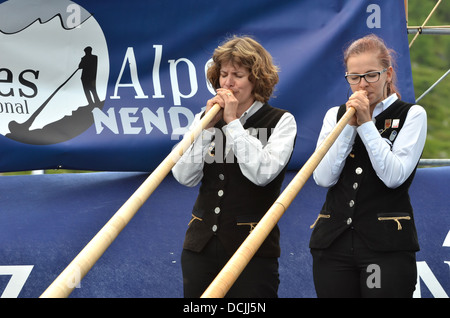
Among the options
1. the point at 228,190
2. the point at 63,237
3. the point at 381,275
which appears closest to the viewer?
the point at 381,275

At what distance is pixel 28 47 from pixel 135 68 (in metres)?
0.57

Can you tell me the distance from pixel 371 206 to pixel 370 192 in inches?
2.0

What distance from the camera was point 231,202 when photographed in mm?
2711

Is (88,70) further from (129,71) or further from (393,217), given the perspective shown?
(393,217)

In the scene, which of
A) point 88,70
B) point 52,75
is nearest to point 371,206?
point 88,70

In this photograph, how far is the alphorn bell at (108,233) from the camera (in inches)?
79.2

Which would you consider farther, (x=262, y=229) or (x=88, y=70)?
(x=88, y=70)

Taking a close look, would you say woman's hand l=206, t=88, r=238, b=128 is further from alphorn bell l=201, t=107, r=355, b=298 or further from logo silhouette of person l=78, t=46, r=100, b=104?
logo silhouette of person l=78, t=46, r=100, b=104

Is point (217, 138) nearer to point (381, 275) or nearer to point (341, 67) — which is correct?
point (381, 275)

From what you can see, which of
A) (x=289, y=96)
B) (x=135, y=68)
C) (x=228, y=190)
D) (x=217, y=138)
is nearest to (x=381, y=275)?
(x=228, y=190)

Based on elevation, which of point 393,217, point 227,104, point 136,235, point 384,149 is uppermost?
point 227,104

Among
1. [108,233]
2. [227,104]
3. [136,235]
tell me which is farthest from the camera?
[136,235]

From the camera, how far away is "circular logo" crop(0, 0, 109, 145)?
3.84m

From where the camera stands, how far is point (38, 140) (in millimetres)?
3846
